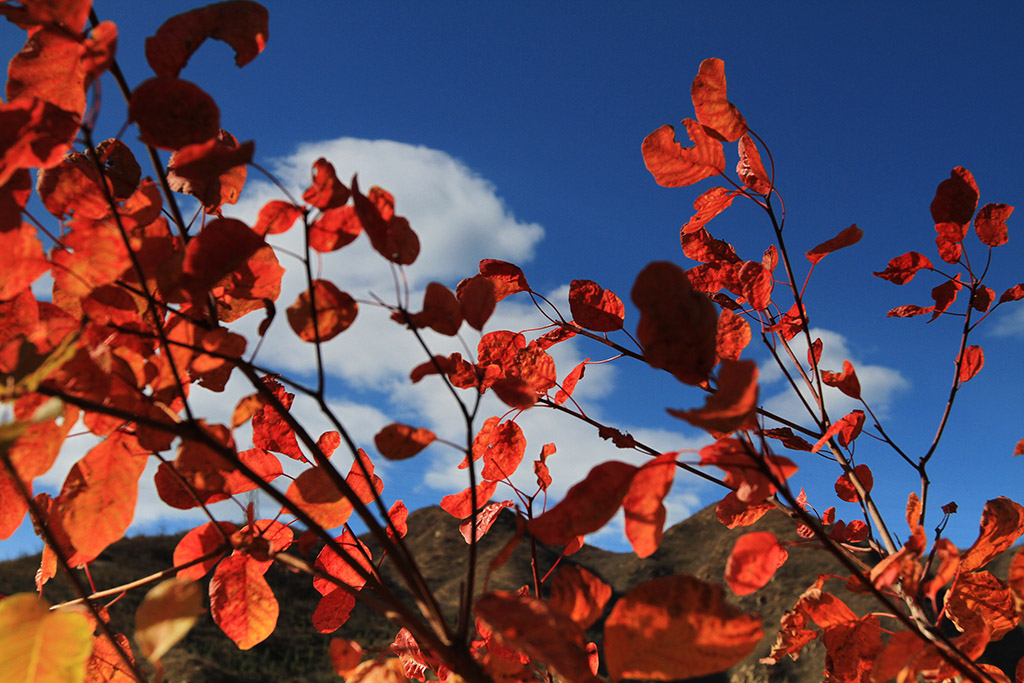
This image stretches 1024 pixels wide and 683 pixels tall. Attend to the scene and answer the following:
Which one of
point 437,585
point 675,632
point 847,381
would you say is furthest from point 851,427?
point 437,585

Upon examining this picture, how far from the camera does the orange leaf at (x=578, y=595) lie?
381 millimetres

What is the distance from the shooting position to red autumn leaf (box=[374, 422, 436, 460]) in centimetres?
40

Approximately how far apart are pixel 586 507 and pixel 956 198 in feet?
2.23

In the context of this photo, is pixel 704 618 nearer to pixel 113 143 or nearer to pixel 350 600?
pixel 350 600

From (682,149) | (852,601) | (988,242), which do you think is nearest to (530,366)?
(682,149)

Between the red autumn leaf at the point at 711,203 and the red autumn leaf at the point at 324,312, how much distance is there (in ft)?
1.33

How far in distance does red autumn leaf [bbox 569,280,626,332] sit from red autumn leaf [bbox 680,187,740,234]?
0.44ft

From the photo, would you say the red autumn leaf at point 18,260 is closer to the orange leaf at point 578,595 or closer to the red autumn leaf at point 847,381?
the orange leaf at point 578,595

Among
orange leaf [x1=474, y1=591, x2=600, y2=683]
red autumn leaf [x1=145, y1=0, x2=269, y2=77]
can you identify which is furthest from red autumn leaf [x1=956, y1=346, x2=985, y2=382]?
red autumn leaf [x1=145, y1=0, x2=269, y2=77]

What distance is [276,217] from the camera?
1.44 ft

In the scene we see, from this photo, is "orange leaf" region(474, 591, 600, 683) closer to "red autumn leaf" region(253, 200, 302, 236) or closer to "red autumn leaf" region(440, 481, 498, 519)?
"red autumn leaf" region(253, 200, 302, 236)

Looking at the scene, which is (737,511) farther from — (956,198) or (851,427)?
(956,198)

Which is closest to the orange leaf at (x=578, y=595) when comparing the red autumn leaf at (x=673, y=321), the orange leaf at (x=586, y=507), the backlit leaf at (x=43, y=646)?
the orange leaf at (x=586, y=507)

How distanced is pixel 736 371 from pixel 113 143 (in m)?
0.57
